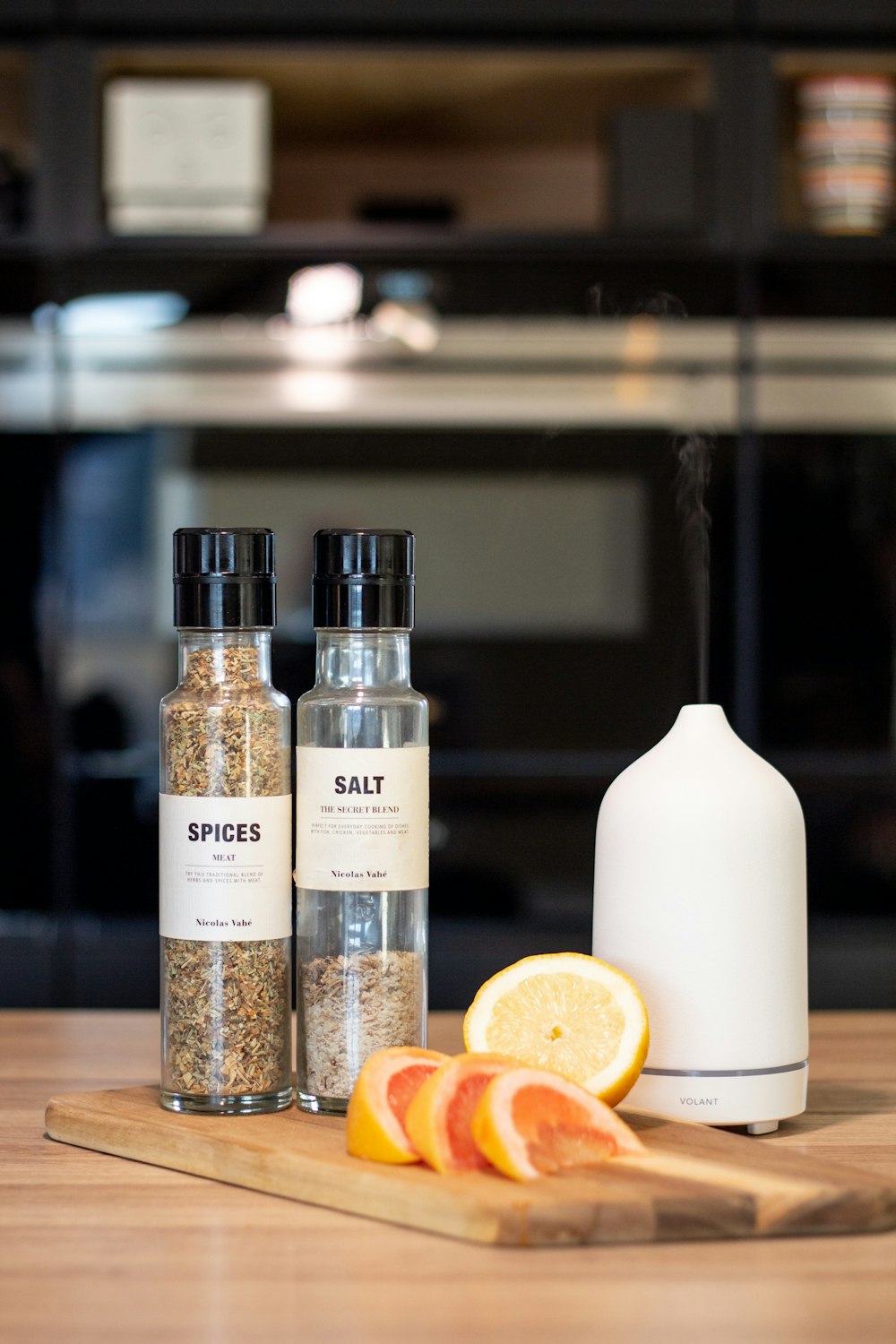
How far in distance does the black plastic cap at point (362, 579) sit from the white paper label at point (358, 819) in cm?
7

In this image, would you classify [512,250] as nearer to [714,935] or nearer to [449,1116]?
[714,935]

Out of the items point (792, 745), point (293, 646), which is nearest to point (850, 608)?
point (792, 745)

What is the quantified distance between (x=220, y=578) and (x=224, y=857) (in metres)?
0.14

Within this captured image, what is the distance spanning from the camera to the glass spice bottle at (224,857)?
0.81m

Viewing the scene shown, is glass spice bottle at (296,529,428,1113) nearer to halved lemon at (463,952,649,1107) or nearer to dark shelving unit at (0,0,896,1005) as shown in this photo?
halved lemon at (463,952,649,1107)

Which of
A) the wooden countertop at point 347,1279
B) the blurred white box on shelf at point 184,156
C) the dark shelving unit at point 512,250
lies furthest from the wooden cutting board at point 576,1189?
the blurred white box on shelf at point 184,156

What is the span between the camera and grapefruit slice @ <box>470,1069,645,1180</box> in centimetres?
69

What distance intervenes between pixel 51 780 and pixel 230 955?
1.56 meters

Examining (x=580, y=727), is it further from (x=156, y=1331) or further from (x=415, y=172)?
(x=156, y=1331)

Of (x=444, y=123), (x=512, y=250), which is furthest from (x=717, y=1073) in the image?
(x=444, y=123)

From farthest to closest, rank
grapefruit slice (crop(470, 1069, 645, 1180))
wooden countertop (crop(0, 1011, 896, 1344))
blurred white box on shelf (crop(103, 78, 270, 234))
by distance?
blurred white box on shelf (crop(103, 78, 270, 234)) → grapefruit slice (crop(470, 1069, 645, 1180)) → wooden countertop (crop(0, 1011, 896, 1344))

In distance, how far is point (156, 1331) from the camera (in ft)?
1.89

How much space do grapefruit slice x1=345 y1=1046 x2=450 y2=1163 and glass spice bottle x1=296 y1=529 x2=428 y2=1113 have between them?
5 cm

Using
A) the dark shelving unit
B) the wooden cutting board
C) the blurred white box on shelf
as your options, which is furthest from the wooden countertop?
the blurred white box on shelf
